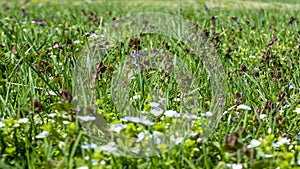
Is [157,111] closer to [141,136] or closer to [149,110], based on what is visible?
[149,110]

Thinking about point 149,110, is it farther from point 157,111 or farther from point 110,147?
point 110,147

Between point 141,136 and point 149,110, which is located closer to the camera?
point 141,136

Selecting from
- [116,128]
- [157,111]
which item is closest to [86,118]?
[116,128]

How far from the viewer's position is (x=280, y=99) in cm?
203

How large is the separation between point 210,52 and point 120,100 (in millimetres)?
1138

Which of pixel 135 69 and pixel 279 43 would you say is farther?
pixel 279 43

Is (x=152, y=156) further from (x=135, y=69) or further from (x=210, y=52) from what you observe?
(x=210, y=52)

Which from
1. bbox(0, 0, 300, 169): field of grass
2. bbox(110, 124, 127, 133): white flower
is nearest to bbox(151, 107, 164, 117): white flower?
bbox(0, 0, 300, 169): field of grass

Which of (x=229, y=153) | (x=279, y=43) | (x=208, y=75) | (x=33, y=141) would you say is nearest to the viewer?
(x=229, y=153)

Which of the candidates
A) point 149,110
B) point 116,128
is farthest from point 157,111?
point 116,128

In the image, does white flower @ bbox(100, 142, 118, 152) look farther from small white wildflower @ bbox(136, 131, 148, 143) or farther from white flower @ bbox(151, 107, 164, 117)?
white flower @ bbox(151, 107, 164, 117)

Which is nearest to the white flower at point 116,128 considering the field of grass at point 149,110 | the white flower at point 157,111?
the field of grass at point 149,110

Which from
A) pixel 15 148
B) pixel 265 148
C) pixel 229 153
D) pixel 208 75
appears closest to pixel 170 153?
pixel 229 153

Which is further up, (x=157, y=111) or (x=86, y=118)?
(x=86, y=118)
